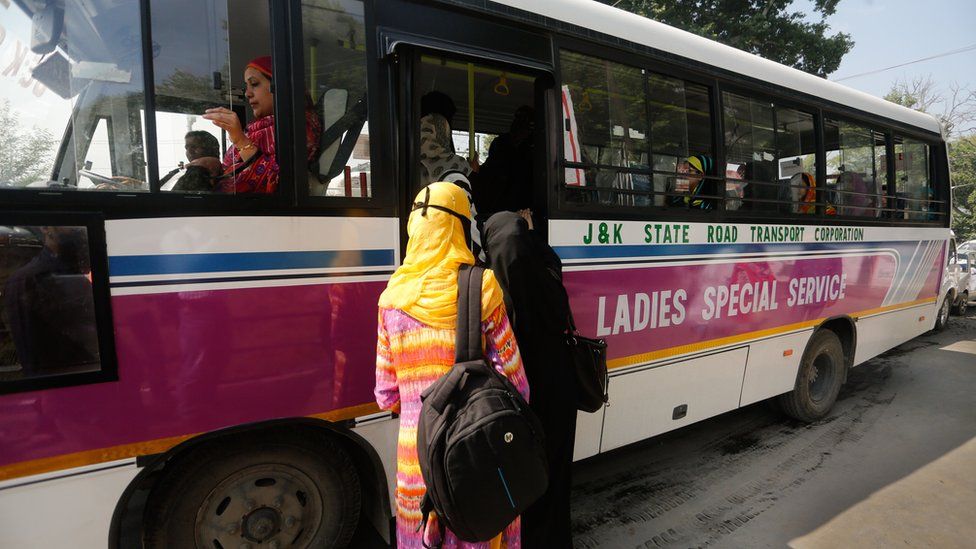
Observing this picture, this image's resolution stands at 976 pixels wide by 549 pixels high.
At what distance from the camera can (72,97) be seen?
6.55 ft

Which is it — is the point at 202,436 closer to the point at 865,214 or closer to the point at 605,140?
the point at 605,140

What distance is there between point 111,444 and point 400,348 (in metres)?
1.18

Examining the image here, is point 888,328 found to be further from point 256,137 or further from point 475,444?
point 256,137

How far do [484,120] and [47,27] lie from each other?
3578 mm

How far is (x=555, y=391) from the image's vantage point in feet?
7.54

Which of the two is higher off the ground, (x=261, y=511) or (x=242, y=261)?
(x=242, y=261)

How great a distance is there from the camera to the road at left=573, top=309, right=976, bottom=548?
11.0ft

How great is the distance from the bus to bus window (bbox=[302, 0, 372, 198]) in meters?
0.01

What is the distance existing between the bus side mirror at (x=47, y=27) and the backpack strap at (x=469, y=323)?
1742mm

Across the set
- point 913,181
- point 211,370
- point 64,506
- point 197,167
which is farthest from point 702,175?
point 913,181

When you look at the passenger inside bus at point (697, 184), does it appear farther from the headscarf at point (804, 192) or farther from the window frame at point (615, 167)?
the headscarf at point (804, 192)

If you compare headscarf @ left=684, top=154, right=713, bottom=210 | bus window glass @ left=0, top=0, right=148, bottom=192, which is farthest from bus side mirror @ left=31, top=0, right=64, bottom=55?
headscarf @ left=684, top=154, right=713, bottom=210

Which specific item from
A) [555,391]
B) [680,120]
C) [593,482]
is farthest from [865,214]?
[555,391]

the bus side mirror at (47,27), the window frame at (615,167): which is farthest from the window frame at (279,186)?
the window frame at (615,167)
